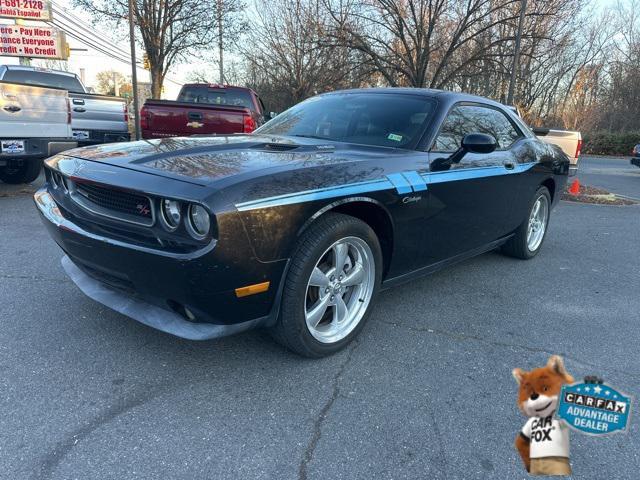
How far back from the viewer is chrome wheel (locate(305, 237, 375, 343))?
2637 mm

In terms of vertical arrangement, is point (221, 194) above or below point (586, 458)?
above

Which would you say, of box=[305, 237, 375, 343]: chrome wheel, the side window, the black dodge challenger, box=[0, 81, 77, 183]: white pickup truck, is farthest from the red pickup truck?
box=[305, 237, 375, 343]: chrome wheel

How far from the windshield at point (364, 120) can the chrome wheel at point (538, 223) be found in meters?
2.04

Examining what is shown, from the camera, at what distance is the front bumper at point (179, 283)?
6.77 feet

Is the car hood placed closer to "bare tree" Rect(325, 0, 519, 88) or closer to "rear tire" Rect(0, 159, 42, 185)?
"rear tire" Rect(0, 159, 42, 185)

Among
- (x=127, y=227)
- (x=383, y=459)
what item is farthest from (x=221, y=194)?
(x=383, y=459)

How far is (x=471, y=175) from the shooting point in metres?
3.46

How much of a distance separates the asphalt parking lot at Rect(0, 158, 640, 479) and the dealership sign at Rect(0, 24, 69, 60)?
15.2 metres

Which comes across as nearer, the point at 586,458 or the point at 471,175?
the point at 586,458

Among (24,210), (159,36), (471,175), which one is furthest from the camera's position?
(159,36)

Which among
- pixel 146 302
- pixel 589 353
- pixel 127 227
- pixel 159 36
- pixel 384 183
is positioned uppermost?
pixel 159 36

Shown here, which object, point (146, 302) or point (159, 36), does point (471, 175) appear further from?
point (159, 36)

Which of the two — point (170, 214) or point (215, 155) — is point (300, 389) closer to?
point (170, 214)

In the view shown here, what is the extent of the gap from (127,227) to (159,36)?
1958 cm
